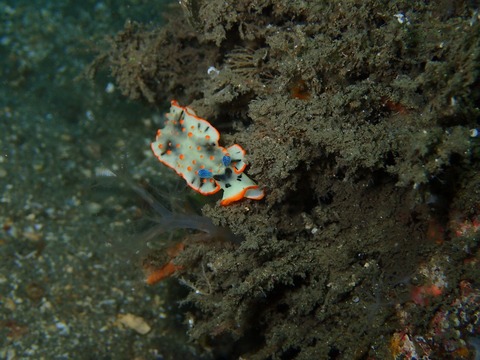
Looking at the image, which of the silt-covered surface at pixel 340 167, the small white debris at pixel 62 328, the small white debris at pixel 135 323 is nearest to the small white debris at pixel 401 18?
the silt-covered surface at pixel 340 167

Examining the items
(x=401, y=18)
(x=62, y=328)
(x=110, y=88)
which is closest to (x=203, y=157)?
(x=401, y=18)

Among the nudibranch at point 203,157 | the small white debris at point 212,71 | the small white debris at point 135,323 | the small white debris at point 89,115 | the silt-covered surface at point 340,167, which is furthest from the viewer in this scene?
the small white debris at point 89,115

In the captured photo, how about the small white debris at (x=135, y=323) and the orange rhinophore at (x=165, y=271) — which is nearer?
the orange rhinophore at (x=165, y=271)

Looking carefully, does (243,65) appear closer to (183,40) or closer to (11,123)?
(183,40)

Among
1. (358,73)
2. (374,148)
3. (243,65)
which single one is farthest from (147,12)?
(374,148)

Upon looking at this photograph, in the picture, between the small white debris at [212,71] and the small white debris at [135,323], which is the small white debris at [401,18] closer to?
the small white debris at [212,71]

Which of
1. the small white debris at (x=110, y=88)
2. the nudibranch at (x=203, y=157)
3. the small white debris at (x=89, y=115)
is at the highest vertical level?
the nudibranch at (x=203, y=157)

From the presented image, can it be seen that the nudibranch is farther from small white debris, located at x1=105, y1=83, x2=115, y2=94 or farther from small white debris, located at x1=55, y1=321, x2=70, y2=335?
small white debris, located at x1=105, y1=83, x2=115, y2=94

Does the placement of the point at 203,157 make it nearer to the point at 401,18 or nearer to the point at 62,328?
the point at 401,18

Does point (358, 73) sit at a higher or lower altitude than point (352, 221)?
higher
